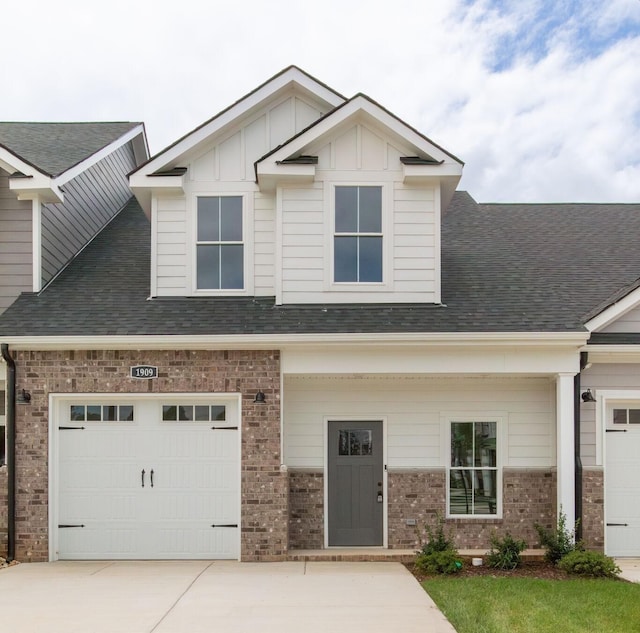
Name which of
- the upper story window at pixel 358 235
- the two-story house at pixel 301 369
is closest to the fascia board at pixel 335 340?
the two-story house at pixel 301 369

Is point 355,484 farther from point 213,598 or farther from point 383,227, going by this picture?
point 383,227

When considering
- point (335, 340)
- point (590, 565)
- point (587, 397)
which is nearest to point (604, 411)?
point (587, 397)

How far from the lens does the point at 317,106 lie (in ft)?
38.3

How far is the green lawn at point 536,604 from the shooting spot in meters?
6.85

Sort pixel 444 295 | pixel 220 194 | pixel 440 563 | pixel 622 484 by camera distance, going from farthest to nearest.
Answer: pixel 220 194 < pixel 444 295 < pixel 622 484 < pixel 440 563

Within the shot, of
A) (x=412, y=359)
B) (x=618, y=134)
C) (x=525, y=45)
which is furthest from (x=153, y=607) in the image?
(x=618, y=134)

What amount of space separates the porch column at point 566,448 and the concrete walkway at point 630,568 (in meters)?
0.89

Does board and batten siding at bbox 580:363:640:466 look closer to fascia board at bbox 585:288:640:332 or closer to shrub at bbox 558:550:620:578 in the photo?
→ fascia board at bbox 585:288:640:332

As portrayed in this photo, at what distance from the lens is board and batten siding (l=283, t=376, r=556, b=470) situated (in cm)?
1055

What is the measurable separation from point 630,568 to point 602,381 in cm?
266

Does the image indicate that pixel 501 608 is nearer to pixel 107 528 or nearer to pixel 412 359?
pixel 412 359

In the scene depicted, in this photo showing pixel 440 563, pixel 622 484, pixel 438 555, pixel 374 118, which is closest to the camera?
pixel 440 563

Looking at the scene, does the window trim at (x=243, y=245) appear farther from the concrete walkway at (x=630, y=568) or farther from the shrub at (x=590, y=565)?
the concrete walkway at (x=630, y=568)

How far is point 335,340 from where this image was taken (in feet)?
31.8
